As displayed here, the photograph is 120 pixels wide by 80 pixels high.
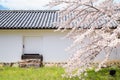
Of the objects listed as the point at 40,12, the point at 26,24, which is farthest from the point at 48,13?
the point at 26,24

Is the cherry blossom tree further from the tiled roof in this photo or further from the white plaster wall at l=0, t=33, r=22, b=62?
the white plaster wall at l=0, t=33, r=22, b=62

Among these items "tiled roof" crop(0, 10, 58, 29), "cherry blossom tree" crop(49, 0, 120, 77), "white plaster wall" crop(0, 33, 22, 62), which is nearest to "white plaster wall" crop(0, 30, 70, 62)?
"white plaster wall" crop(0, 33, 22, 62)

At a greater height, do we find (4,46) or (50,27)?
(50,27)

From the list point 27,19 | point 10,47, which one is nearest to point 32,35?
point 10,47

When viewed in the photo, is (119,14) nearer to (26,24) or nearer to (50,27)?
(50,27)

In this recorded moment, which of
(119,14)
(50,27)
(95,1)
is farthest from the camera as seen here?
(50,27)

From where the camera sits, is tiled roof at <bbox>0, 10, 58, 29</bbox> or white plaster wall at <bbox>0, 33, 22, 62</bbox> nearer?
tiled roof at <bbox>0, 10, 58, 29</bbox>

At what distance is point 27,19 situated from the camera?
24.3 metres

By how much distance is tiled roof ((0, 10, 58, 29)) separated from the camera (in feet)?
70.3

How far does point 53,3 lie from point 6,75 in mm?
7336

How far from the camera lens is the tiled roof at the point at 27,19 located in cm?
2142

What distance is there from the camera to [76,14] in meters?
10.0

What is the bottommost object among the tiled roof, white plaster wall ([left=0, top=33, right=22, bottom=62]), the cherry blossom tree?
white plaster wall ([left=0, top=33, right=22, bottom=62])

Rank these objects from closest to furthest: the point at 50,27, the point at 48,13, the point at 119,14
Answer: the point at 119,14
the point at 50,27
the point at 48,13
